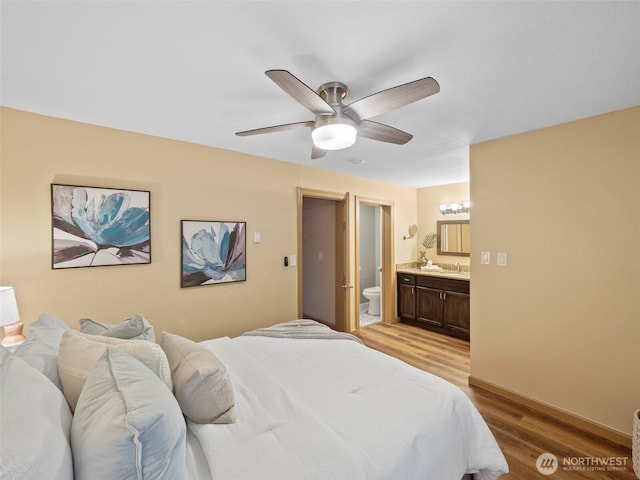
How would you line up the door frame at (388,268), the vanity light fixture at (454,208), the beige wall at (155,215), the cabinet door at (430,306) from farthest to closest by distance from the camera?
the door frame at (388,268) → the vanity light fixture at (454,208) → the cabinet door at (430,306) → the beige wall at (155,215)

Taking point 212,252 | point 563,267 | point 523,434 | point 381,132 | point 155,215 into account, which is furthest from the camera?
point 212,252

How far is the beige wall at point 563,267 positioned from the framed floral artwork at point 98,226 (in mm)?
3105

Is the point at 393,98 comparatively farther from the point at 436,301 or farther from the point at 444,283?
the point at 436,301

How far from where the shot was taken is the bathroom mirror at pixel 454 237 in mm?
4598

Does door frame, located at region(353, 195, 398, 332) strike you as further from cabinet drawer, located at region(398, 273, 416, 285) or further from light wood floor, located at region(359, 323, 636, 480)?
light wood floor, located at region(359, 323, 636, 480)

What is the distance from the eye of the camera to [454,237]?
4.73 m

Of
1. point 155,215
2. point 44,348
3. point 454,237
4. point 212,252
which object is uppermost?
point 155,215

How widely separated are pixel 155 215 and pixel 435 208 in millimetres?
4240

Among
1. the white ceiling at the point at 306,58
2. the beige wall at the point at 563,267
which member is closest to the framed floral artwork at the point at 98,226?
the white ceiling at the point at 306,58

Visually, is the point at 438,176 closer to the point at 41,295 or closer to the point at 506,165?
the point at 506,165

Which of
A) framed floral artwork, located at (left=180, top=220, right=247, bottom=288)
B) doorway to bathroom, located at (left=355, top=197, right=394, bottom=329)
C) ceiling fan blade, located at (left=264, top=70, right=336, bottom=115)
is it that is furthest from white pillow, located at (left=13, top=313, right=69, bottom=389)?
doorway to bathroom, located at (left=355, top=197, right=394, bottom=329)

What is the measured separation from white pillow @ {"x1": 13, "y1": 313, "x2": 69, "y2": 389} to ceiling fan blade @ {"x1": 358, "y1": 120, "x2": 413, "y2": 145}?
6.32ft

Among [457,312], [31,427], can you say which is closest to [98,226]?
[31,427]

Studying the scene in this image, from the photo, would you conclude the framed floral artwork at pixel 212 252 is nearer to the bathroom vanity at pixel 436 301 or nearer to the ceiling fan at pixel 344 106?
the ceiling fan at pixel 344 106
